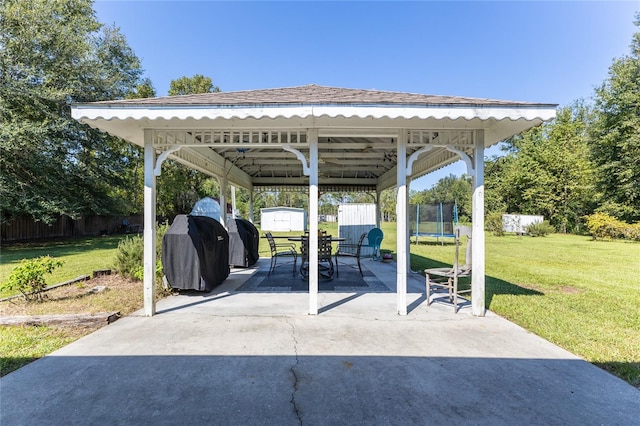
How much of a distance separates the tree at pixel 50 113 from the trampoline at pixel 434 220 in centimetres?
1674

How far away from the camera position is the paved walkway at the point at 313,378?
82.9 inches

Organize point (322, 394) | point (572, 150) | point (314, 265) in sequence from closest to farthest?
point (322, 394), point (314, 265), point (572, 150)

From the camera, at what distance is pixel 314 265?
4324 millimetres

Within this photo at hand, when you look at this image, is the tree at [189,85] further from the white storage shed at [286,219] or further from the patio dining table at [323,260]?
the patio dining table at [323,260]

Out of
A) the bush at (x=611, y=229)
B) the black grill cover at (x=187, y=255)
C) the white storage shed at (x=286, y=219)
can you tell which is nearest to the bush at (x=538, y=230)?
the bush at (x=611, y=229)

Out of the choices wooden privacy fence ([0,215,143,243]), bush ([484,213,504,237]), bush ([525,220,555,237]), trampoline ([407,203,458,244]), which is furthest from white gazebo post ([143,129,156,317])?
bush ([525,220,555,237])

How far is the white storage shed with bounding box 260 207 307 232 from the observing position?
3438 centimetres

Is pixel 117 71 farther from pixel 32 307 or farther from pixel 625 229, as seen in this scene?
Result: pixel 625 229

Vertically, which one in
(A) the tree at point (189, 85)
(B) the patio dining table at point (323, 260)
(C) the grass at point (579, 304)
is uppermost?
(A) the tree at point (189, 85)

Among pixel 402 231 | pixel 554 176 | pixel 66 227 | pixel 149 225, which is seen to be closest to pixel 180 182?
pixel 66 227

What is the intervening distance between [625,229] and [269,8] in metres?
21.3

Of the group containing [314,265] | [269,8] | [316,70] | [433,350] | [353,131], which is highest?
[316,70]

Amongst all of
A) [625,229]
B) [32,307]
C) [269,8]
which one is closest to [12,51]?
[269,8]

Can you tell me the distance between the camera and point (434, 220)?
58.8ft
